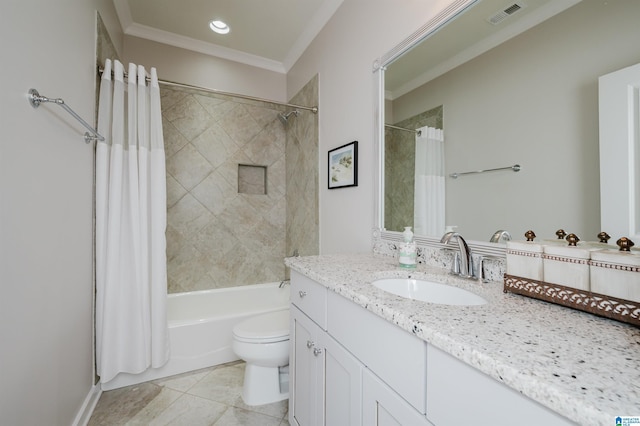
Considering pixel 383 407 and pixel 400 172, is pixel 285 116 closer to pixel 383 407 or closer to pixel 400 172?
pixel 400 172

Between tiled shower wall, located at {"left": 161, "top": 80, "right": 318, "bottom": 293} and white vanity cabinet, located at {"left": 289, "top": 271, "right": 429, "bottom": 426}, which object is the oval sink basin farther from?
tiled shower wall, located at {"left": 161, "top": 80, "right": 318, "bottom": 293}

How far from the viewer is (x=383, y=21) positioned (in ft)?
5.00

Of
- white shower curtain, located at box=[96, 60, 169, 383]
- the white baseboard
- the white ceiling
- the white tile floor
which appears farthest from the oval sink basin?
the white ceiling

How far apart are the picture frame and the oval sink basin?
0.82 m

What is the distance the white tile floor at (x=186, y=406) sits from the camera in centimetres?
150

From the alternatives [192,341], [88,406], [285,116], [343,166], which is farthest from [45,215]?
[285,116]

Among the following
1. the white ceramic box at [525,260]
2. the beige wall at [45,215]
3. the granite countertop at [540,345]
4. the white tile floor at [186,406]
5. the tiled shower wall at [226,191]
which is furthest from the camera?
the tiled shower wall at [226,191]

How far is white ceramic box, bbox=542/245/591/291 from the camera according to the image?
0.66m

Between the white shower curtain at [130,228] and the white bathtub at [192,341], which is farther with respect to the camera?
the white bathtub at [192,341]

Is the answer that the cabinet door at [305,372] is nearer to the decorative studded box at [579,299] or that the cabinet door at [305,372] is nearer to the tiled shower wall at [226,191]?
the decorative studded box at [579,299]

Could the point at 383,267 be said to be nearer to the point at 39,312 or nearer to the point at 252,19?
the point at 39,312

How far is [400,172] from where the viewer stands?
1.47 meters

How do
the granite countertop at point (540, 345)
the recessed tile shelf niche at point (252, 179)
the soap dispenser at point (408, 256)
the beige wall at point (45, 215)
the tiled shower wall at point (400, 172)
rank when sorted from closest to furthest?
the granite countertop at point (540, 345)
the beige wall at point (45, 215)
the soap dispenser at point (408, 256)
the tiled shower wall at point (400, 172)
the recessed tile shelf niche at point (252, 179)

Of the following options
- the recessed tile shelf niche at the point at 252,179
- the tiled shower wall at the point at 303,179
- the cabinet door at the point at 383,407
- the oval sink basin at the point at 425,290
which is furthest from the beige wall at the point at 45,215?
the tiled shower wall at the point at 303,179
